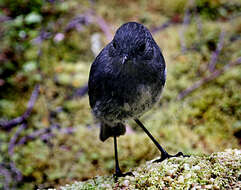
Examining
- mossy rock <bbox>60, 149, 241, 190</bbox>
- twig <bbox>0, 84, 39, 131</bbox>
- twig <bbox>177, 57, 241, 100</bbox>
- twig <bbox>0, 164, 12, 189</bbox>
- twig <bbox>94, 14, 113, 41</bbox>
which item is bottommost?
twig <bbox>0, 164, 12, 189</bbox>

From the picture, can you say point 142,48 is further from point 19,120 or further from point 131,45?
point 19,120

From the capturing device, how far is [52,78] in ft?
13.6

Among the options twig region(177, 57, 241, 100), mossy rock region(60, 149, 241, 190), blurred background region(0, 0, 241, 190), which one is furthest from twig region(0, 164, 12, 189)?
twig region(177, 57, 241, 100)

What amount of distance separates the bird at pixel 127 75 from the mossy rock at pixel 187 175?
6.9 inches

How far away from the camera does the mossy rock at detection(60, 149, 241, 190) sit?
170 cm

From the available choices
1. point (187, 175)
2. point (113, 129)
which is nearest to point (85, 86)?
point (113, 129)

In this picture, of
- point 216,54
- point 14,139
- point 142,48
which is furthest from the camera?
point 216,54

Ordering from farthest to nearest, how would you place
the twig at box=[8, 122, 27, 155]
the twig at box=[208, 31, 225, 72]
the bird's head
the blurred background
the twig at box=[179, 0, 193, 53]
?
the twig at box=[179, 0, 193, 53] < the twig at box=[208, 31, 225, 72] < the twig at box=[8, 122, 27, 155] < the blurred background < the bird's head

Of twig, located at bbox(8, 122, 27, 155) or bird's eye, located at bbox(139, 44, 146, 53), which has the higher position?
bird's eye, located at bbox(139, 44, 146, 53)

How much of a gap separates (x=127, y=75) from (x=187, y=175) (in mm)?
823

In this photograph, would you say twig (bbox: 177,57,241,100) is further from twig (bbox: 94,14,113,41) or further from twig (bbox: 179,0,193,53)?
twig (bbox: 94,14,113,41)

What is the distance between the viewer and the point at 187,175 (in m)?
1.77

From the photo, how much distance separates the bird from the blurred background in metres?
1.11

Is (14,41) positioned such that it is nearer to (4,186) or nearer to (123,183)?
(4,186)
